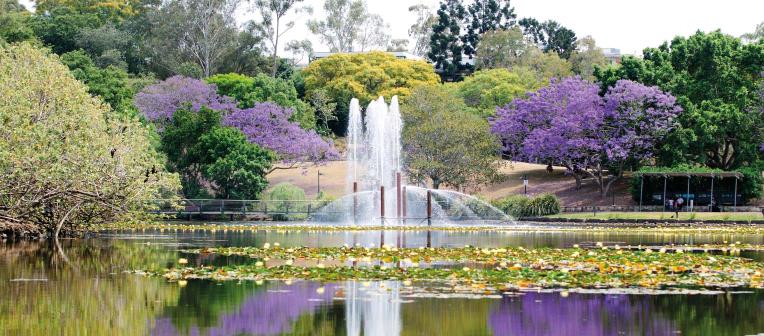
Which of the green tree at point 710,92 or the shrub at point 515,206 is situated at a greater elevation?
the green tree at point 710,92

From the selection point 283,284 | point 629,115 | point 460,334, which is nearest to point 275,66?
point 629,115

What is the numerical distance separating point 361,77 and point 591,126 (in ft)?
118

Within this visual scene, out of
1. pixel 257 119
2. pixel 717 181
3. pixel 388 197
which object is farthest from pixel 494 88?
pixel 388 197

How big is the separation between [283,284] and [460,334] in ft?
25.2

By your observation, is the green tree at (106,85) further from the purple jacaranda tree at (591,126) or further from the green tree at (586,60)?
the green tree at (586,60)

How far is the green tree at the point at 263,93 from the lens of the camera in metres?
91.2

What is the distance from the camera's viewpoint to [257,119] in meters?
83.8

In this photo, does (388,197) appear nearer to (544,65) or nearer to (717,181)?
(717,181)

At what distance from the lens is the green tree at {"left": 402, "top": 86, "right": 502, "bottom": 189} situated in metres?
77.9

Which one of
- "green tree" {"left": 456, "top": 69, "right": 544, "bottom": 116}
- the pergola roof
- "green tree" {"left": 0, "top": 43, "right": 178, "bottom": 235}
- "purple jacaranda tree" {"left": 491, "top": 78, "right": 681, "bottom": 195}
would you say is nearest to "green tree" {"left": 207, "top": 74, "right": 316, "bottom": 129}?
"green tree" {"left": 456, "top": 69, "right": 544, "bottom": 116}

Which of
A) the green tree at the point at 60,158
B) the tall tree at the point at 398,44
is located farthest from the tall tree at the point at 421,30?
the green tree at the point at 60,158

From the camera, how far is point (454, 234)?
48125 millimetres

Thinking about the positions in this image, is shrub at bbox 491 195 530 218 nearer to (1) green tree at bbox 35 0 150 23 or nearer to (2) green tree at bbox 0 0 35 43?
(2) green tree at bbox 0 0 35 43

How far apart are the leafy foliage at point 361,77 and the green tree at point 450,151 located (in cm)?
2750
